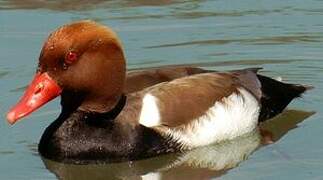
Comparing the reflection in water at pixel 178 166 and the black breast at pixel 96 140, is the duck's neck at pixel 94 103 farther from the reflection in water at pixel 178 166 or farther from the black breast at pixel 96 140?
the reflection in water at pixel 178 166

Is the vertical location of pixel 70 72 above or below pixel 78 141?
above

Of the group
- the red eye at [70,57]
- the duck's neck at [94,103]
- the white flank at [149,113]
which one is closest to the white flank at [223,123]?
the white flank at [149,113]

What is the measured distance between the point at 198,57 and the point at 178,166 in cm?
230

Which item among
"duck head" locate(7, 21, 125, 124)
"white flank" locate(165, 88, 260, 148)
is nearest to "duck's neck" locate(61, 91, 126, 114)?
"duck head" locate(7, 21, 125, 124)

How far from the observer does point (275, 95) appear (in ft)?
29.4

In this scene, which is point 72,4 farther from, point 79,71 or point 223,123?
point 79,71

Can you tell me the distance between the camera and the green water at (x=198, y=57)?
26.2 feet

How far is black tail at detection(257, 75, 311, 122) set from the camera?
8.94 m

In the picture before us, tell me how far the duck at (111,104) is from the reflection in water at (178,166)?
0.17 ft

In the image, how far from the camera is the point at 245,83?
28.9 ft

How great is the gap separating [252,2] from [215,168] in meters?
3.91

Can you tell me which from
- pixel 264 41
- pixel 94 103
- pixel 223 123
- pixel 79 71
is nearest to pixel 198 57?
pixel 264 41

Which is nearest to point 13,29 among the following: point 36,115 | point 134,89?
point 36,115

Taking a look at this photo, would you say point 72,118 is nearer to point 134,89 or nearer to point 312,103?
point 134,89
